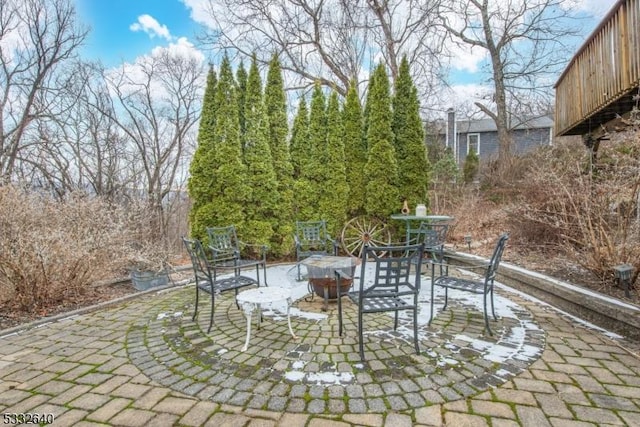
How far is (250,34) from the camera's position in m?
11.4

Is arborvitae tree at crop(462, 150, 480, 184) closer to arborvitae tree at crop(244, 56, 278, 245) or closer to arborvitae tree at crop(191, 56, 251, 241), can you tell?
arborvitae tree at crop(244, 56, 278, 245)

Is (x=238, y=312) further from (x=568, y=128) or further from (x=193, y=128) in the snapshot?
(x=193, y=128)

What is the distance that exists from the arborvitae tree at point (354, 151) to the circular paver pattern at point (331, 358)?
12.4 ft

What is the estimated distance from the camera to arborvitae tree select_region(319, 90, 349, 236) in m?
7.14

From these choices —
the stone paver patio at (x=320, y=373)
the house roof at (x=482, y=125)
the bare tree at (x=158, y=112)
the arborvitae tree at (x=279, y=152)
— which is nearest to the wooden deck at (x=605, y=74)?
the stone paver patio at (x=320, y=373)

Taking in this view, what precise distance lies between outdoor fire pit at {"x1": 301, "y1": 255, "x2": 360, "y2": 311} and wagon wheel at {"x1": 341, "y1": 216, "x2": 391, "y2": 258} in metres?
2.95

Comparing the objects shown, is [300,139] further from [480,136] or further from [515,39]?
[480,136]

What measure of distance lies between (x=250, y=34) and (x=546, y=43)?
996 cm

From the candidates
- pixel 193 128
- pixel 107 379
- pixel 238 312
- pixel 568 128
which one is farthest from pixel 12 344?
pixel 193 128

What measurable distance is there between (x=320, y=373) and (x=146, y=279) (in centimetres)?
345

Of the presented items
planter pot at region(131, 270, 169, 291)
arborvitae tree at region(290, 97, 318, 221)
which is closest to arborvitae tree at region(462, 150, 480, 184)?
arborvitae tree at region(290, 97, 318, 221)

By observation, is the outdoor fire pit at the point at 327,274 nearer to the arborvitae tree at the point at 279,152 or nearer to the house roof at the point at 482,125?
the arborvitae tree at the point at 279,152

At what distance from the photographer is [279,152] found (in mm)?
7004

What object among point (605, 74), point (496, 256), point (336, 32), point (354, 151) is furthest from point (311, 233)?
point (336, 32)
